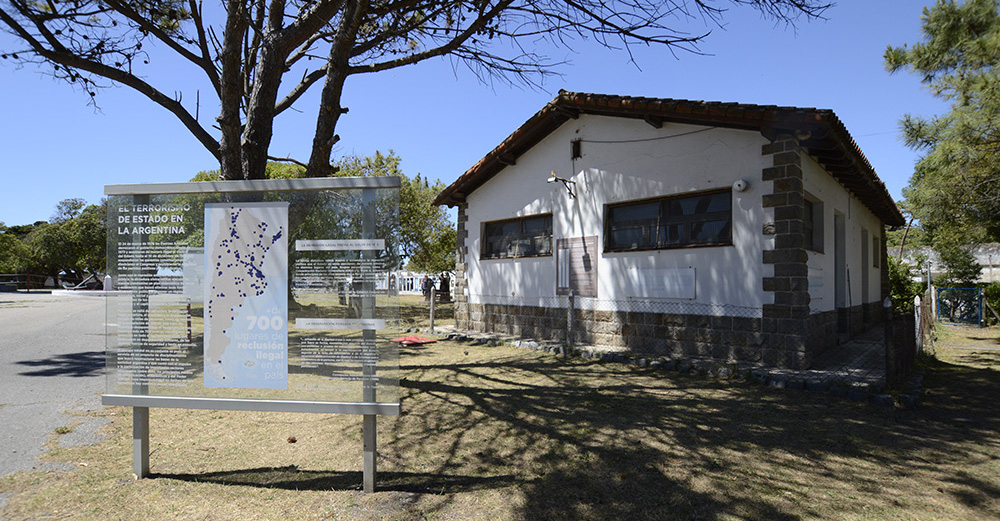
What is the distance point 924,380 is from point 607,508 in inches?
266

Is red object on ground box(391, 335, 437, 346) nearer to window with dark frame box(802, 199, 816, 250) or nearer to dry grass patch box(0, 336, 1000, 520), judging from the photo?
dry grass patch box(0, 336, 1000, 520)

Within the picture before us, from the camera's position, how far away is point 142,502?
334 cm

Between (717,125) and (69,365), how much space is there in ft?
35.7

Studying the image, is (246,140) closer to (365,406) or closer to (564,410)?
(365,406)

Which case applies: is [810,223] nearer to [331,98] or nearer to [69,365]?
[331,98]

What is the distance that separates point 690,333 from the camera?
28.6ft

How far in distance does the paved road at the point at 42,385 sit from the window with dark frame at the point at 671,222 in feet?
26.7

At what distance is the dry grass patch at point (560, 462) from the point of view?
3277 mm

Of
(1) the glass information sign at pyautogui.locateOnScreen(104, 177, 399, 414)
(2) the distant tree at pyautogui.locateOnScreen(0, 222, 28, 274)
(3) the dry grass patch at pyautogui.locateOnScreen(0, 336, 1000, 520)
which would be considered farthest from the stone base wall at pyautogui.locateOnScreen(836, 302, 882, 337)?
(2) the distant tree at pyautogui.locateOnScreen(0, 222, 28, 274)

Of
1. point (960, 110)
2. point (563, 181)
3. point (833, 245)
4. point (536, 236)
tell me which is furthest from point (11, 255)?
point (960, 110)

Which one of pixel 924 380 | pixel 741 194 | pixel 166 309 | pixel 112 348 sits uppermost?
pixel 741 194

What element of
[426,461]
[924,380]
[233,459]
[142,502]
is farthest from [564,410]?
[924,380]

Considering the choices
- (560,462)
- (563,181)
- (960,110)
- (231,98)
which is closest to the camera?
(560,462)

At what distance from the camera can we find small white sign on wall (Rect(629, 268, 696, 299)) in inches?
346
